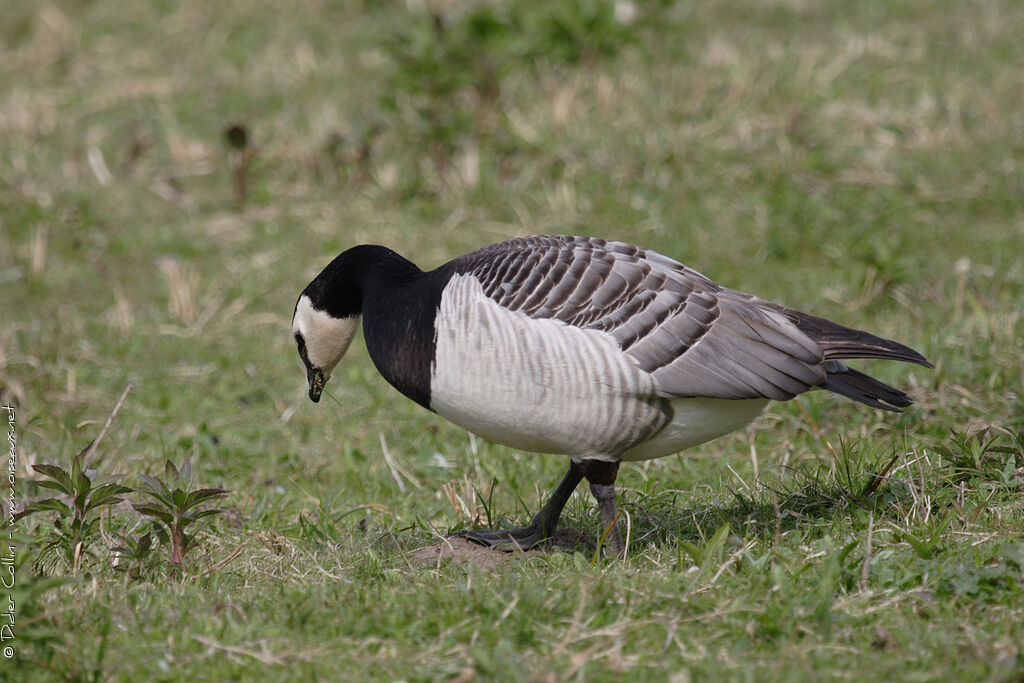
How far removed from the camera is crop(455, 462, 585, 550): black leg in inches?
185

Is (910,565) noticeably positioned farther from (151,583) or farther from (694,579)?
(151,583)

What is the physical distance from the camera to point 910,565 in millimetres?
3883

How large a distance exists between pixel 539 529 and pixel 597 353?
3.15ft

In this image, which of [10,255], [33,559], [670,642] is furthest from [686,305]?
[10,255]

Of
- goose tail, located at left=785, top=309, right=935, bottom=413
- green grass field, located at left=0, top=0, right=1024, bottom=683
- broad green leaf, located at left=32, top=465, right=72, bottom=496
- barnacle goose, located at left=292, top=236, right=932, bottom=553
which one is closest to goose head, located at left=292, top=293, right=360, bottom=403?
barnacle goose, located at left=292, top=236, right=932, bottom=553

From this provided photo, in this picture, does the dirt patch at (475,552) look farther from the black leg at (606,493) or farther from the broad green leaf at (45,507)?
the broad green leaf at (45,507)

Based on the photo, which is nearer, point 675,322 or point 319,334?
point 675,322

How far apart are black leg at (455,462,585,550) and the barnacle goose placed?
0.05ft

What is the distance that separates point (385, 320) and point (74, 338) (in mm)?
3827

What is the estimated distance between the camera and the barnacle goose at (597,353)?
421 centimetres

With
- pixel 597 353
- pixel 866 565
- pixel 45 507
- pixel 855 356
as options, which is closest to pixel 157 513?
pixel 45 507

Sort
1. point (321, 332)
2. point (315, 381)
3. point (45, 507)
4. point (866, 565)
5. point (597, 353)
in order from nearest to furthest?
1. point (866, 565)
2. point (45, 507)
3. point (597, 353)
4. point (321, 332)
5. point (315, 381)

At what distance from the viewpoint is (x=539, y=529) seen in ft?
15.6

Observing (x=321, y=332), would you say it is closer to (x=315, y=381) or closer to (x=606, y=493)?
(x=315, y=381)
